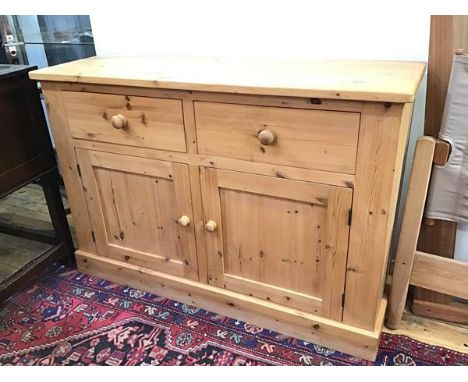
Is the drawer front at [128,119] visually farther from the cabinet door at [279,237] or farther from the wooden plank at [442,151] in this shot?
the wooden plank at [442,151]

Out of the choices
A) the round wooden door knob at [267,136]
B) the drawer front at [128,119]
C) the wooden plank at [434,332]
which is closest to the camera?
the round wooden door knob at [267,136]

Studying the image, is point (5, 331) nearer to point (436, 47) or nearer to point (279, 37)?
point (279, 37)

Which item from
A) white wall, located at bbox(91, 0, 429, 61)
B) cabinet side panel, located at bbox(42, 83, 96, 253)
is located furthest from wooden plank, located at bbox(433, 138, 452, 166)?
cabinet side panel, located at bbox(42, 83, 96, 253)

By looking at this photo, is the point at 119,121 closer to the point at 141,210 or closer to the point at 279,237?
the point at 141,210

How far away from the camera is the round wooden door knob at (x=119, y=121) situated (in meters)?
1.35

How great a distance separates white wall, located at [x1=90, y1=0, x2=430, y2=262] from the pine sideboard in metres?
0.10

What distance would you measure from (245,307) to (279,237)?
0.32 metres

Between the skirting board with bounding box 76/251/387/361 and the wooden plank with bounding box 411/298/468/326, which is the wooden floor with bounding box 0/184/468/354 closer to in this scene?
the wooden plank with bounding box 411/298/468/326

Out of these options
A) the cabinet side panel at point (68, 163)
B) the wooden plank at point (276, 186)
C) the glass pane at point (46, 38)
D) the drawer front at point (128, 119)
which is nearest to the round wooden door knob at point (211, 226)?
the wooden plank at point (276, 186)

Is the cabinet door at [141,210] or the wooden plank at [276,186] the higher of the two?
the wooden plank at [276,186]

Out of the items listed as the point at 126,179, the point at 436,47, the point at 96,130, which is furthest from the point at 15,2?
the point at 436,47

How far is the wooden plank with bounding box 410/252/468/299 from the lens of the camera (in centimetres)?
137

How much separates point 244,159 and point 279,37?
1.72 ft

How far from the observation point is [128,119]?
4.47 ft
